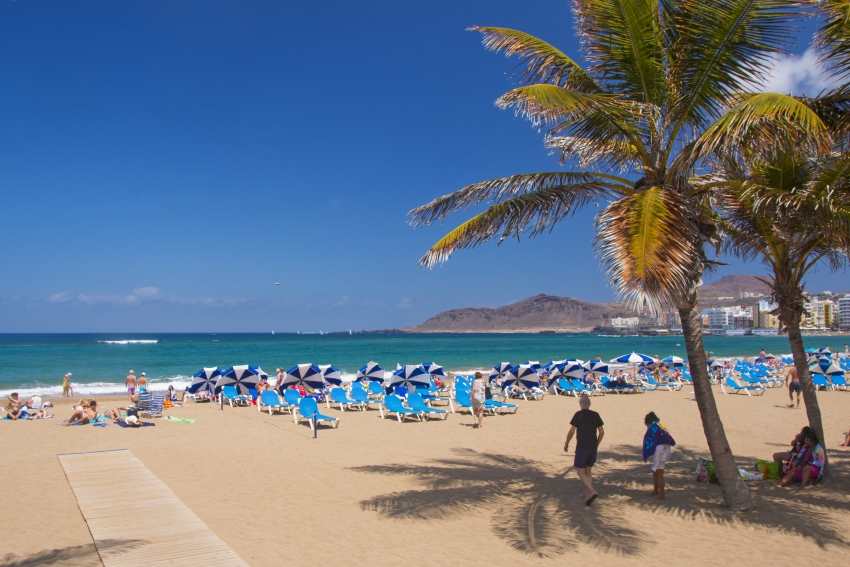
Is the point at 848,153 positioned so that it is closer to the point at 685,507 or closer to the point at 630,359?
the point at 685,507

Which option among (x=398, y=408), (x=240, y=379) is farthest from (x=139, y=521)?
(x=240, y=379)

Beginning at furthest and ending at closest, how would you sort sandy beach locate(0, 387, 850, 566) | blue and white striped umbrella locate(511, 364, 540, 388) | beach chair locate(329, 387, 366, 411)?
blue and white striped umbrella locate(511, 364, 540, 388) < beach chair locate(329, 387, 366, 411) < sandy beach locate(0, 387, 850, 566)

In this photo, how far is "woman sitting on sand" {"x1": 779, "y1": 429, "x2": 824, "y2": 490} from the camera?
264 inches

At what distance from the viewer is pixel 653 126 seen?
5.42 meters

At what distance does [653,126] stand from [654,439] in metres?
3.32

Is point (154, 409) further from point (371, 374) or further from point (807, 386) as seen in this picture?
point (807, 386)

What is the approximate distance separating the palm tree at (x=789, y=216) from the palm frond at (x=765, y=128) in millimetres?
222

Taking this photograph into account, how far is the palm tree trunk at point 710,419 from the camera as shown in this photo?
545 centimetres

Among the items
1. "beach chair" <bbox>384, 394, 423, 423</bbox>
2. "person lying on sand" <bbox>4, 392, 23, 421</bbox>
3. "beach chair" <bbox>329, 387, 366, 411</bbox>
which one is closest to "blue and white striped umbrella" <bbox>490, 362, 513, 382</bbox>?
"beach chair" <bbox>329, 387, 366, 411</bbox>

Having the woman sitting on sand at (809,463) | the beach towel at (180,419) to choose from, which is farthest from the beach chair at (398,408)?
the woman sitting on sand at (809,463)

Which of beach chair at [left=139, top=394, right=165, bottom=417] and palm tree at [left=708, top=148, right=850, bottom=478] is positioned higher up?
palm tree at [left=708, top=148, right=850, bottom=478]

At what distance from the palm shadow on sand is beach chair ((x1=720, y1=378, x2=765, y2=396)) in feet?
35.4

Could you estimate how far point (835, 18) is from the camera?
17.7 feet

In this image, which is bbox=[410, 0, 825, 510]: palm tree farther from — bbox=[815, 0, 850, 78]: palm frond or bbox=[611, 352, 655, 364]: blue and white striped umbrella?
bbox=[611, 352, 655, 364]: blue and white striped umbrella
